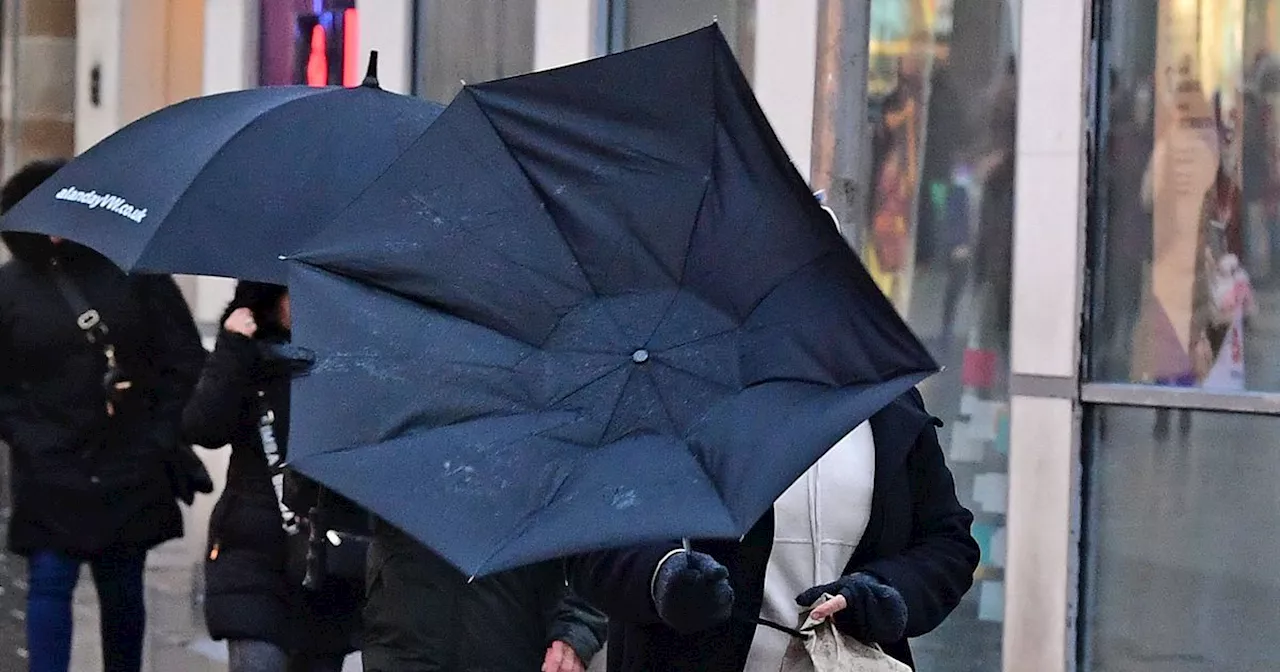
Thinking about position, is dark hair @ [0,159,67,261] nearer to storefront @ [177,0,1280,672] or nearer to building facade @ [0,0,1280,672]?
building facade @ [0,0,1280,672]

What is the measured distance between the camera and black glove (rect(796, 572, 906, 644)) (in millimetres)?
3336

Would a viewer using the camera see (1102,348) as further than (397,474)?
Yes

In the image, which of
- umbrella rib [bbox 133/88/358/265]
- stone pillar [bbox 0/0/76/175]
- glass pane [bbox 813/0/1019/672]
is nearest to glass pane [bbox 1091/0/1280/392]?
glass pane [bbox 813/0/1019/672]

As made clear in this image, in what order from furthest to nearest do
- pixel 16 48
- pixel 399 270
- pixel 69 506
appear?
pixel 16 48 → pixel 69 506 → pixel 399 270

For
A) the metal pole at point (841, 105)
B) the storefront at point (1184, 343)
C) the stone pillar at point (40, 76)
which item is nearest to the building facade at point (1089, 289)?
the storefront at point (1184, 343)

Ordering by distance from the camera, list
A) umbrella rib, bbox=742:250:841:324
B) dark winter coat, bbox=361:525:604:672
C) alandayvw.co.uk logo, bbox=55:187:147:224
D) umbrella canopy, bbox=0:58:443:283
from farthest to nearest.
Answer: alandayvw.co.uk logo, bbox=55:187:147:224 → umbrella canopy, bbox=0:58:443:283 → dark winter coat, bbox=361:525:604:672 → umbrella rib, bbox=742:250:841:324

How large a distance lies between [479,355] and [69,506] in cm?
370

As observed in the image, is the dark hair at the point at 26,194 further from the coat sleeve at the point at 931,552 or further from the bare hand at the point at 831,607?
the bare hand at the point at 831,607

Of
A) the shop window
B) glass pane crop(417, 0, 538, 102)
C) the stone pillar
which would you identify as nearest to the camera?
glass pane crop(417, 0, 538, 102)

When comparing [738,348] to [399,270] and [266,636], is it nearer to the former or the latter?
[399,270]

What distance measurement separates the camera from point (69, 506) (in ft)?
21.3

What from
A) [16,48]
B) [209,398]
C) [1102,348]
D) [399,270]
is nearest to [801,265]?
[399,270]

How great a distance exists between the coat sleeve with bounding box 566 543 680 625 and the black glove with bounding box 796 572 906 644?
0.25 meters

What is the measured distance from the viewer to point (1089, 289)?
6680 mm
